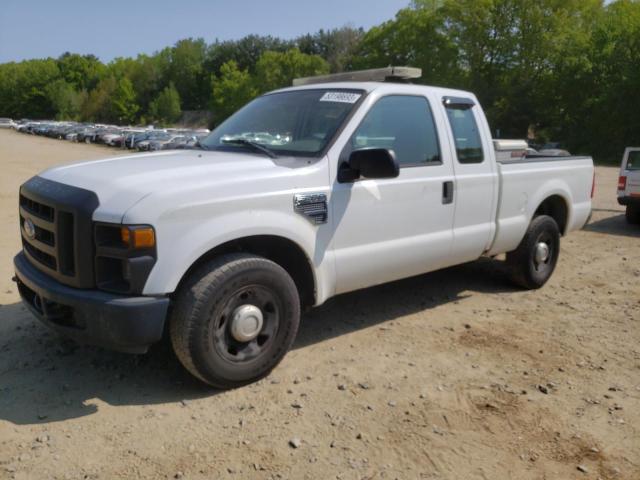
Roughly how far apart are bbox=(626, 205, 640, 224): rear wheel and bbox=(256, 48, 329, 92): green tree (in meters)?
68.5

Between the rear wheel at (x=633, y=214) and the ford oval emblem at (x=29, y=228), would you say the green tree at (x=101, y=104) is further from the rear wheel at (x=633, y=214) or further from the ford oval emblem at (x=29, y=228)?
the ford oval emblem at (x=29, y=228)

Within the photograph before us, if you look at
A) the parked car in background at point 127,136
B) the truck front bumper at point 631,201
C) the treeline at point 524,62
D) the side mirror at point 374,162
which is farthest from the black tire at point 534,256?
the treeline at point 524,62

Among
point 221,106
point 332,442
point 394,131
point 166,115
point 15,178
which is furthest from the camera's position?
point 166,115

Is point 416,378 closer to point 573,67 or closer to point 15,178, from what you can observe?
point 15,178

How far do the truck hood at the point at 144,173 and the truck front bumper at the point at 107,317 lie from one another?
45cm

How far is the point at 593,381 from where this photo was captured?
401 centimetres

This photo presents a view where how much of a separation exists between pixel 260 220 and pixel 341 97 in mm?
1368

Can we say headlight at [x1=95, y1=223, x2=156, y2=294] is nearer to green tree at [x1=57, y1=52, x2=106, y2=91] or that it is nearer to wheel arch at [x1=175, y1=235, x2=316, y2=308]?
wheel arch at [x1=175, y1=235, x2=316, y2=308]

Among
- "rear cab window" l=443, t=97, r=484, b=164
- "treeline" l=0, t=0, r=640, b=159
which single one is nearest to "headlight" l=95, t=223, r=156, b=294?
"rear cab window" l=443, t=97, r=484, b=164

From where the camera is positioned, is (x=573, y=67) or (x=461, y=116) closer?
(x=461, y=116)

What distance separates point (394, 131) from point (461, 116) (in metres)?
0.94

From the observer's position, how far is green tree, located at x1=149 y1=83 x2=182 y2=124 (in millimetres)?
98188

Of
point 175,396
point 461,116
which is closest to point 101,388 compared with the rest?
point 175,396

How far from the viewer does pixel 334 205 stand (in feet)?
13.1
